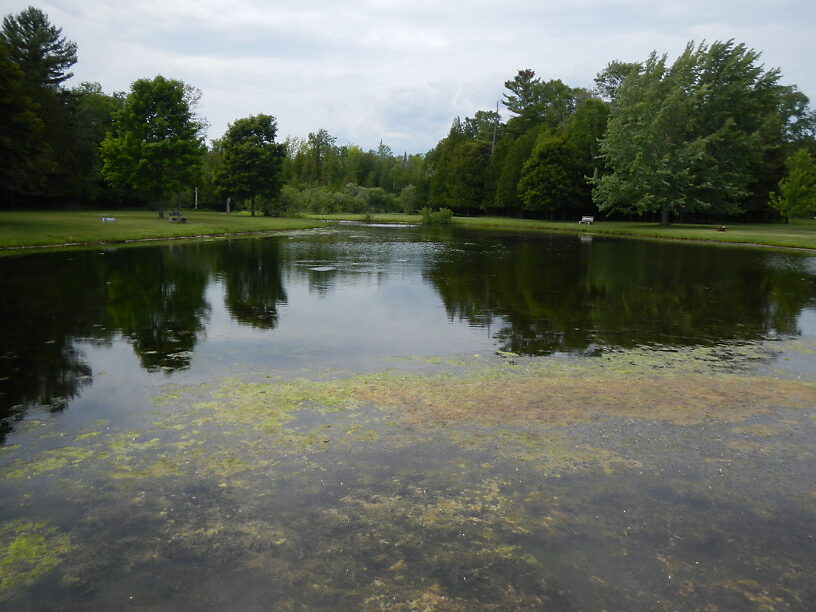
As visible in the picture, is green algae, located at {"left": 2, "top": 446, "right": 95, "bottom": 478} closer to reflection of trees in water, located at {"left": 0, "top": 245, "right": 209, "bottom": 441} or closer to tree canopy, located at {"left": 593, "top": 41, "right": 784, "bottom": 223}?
reflection of trees in water, located at {"left": 0, "top": 245, "right": 209, "bottom": 441}

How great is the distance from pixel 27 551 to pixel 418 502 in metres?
3.01

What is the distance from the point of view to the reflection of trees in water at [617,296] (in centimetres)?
1203

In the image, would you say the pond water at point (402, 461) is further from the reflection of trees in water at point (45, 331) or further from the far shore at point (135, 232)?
the far shore at point (135, 232)

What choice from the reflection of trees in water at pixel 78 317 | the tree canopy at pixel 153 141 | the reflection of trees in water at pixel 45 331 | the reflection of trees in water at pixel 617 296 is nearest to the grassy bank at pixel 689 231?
the reflection of trees in water at pixel 617 296

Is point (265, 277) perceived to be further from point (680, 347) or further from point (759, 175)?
point (759, 175)

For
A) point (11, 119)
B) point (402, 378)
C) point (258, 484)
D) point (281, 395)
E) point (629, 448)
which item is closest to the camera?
point (258, 484)

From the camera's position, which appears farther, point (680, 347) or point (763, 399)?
point (680, 347)

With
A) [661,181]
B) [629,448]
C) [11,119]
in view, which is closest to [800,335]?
[629,448]

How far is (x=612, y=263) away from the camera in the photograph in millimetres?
26344

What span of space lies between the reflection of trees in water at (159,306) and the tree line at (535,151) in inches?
746

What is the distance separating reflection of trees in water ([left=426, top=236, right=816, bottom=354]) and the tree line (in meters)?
26.4

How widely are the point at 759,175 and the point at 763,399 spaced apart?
68622mm

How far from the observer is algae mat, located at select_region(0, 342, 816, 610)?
3871 millimetres

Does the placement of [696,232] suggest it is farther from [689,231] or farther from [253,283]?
[253,283]
